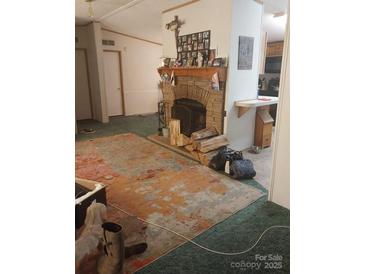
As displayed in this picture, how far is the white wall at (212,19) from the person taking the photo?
11.1 ft

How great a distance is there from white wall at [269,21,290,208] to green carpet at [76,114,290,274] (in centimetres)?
13

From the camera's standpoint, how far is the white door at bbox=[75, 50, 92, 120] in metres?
6.31

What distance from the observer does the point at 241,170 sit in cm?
296

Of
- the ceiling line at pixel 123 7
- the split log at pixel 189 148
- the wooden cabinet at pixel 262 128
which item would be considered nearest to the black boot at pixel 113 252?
the split log at pixel 189 148

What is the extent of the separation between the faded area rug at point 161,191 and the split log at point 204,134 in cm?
39

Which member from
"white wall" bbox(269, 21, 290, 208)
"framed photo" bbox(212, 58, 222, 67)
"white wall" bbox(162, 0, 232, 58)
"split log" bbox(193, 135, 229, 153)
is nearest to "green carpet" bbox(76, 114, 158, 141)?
"split log" bbox(193, 135, 229, 153)

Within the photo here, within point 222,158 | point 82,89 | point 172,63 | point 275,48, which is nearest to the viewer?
point 222,158

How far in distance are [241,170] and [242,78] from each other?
1.57m

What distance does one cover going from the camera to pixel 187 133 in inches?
167

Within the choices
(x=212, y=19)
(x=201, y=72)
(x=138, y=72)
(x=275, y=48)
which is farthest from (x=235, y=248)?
(x=138, y=72)

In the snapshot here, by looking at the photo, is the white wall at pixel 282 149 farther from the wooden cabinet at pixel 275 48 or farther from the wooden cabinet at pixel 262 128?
the wooden cabinet at pixel 275 48

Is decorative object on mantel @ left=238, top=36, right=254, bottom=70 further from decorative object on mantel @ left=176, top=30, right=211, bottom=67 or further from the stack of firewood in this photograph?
the stack of firewood

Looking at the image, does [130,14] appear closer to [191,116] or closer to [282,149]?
[191,116]
